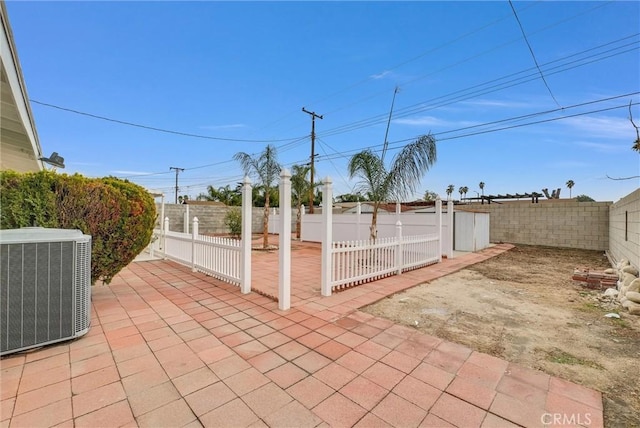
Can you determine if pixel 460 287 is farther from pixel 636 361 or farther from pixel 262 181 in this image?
pixel 262 181

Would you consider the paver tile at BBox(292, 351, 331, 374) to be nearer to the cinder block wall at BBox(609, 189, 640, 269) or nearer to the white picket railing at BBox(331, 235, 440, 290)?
the white picket railing at BBox(331, 235, 440, 290)

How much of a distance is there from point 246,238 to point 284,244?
1041mm

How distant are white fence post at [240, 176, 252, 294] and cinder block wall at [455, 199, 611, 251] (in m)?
12.8

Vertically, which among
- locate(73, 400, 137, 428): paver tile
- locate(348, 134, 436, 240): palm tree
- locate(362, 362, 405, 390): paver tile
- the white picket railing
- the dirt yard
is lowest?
the dirt yard

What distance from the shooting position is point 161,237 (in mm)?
8031

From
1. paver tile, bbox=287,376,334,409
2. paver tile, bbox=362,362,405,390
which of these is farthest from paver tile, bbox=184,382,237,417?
paver tile, bbox=362,362,405,390

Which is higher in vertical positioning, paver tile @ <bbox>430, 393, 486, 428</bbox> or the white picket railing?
the white picket railing

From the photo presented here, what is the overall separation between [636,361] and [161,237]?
951cm

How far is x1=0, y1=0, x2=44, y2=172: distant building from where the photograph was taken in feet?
8.11

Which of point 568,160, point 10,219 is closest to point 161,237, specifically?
point 10,219

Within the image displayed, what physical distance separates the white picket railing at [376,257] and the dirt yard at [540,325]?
842 millimetres

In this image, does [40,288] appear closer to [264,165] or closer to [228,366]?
[228,366]

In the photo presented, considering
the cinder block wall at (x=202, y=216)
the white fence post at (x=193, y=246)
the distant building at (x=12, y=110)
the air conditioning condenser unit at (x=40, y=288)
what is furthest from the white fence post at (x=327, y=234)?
the cinder block wall at (x=202, y=216)

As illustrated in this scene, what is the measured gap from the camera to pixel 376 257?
5.70m
